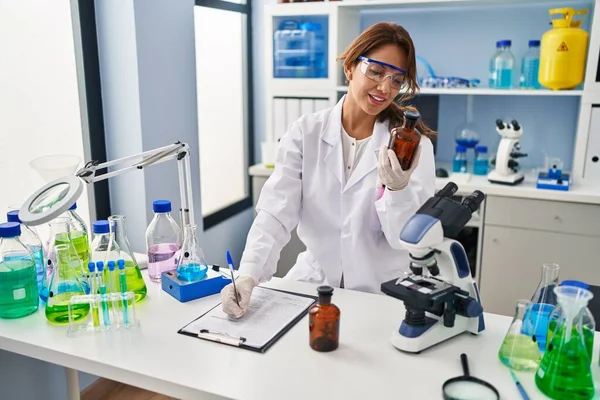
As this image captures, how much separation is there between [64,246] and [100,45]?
1222 millimetres

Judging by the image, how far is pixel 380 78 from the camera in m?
1.65

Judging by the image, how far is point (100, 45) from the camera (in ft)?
7.56

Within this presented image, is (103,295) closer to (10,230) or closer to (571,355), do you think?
(10,230)

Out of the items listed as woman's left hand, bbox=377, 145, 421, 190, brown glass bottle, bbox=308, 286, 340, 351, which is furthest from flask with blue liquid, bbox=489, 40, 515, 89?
brown glass bottle, bbox=308, 286, 340, 351

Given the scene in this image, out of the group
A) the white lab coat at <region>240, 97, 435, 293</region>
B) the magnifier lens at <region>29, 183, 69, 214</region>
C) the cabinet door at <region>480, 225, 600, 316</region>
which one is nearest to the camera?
the magnifier lens at <region>29, 183, 69, 214</region>

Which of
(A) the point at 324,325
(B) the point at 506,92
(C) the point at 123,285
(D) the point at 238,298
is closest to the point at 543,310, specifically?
(A) the point at 324,325

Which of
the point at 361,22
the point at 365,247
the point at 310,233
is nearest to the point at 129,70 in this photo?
the point at 310,233

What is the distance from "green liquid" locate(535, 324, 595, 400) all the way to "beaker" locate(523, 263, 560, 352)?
114 mm

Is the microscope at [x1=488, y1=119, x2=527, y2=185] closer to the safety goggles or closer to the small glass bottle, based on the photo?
the small glass bottle

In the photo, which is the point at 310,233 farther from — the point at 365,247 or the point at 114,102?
the point at 114,102

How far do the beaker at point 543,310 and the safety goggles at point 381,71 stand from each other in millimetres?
718

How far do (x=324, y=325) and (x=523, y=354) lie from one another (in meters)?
0.42

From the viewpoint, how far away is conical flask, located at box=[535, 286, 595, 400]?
1.04m

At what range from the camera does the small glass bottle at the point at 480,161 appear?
286 centimetres
